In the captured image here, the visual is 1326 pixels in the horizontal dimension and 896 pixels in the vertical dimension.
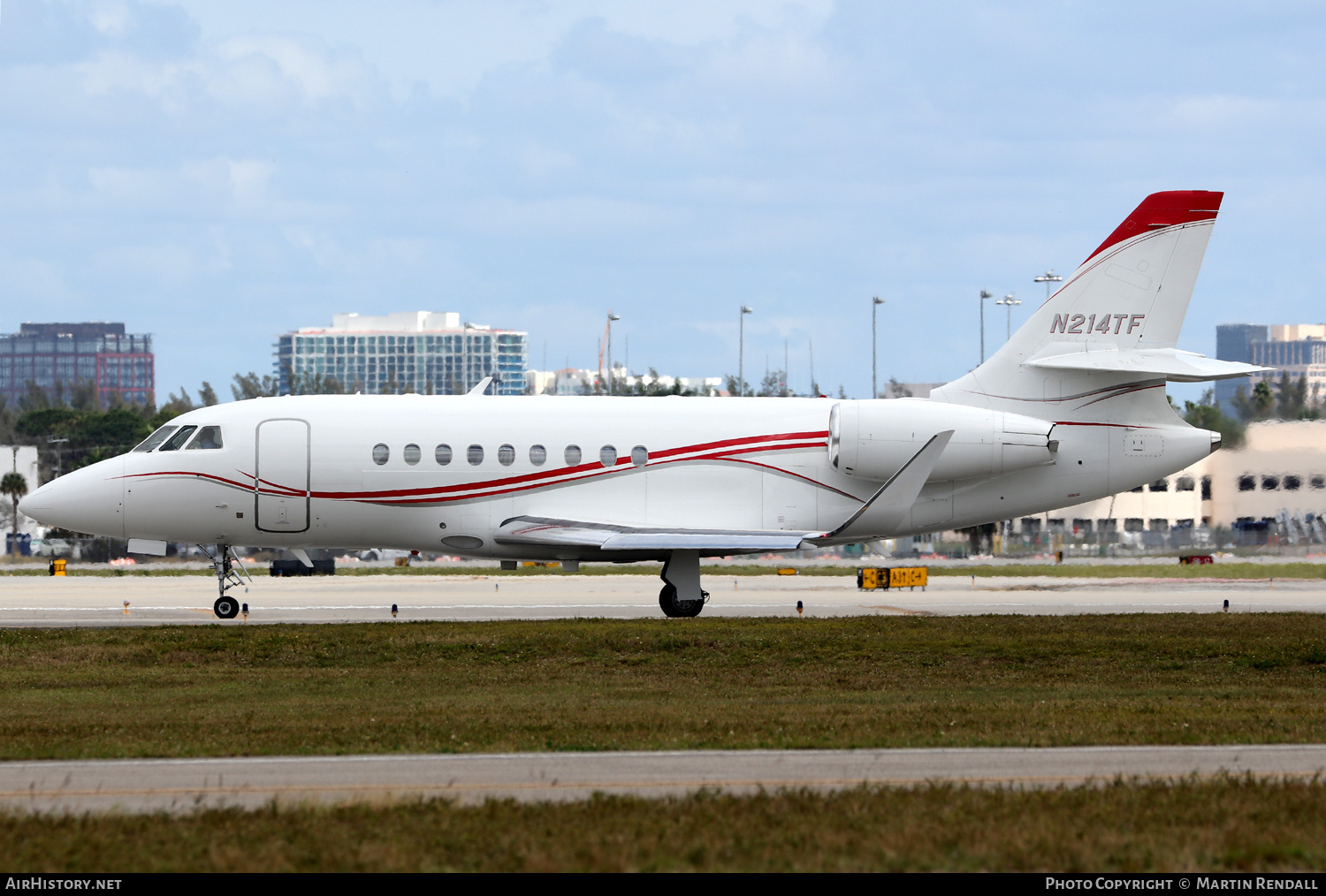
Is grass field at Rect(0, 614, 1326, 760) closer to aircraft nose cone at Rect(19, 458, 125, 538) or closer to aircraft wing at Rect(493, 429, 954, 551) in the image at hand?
aircraft wing at Rect(493, 429, 954, 551)

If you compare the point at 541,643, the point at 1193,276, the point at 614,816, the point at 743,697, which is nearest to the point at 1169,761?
the point at 614,816

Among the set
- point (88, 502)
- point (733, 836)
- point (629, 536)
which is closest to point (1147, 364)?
point (629, 536)

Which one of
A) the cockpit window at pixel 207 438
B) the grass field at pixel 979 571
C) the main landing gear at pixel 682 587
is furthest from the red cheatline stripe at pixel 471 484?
the grass field at pixel 979 571

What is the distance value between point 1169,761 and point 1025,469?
17636mm

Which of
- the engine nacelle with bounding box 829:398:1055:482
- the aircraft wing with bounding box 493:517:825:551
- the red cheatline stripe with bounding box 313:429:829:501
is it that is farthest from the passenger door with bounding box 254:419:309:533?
the engine nacelle with bounding box 829:398:1055:482

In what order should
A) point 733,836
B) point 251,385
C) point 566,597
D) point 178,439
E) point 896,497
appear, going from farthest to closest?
point 251,385
point 566,597
point 178,439
point 896,497
point 733,836

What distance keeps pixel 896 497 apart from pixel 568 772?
686 inches

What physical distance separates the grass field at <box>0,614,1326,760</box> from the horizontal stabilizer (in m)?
5.01

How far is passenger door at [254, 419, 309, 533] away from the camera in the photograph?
93.9 ft

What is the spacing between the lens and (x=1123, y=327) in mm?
29578

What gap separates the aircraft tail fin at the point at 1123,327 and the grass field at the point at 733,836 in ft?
66.1

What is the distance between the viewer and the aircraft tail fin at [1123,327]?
29.3 metres

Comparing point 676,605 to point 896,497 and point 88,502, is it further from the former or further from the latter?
point 88,502

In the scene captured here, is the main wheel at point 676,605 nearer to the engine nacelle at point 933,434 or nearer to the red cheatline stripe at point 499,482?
the red cheatline stripe at point 499,482
